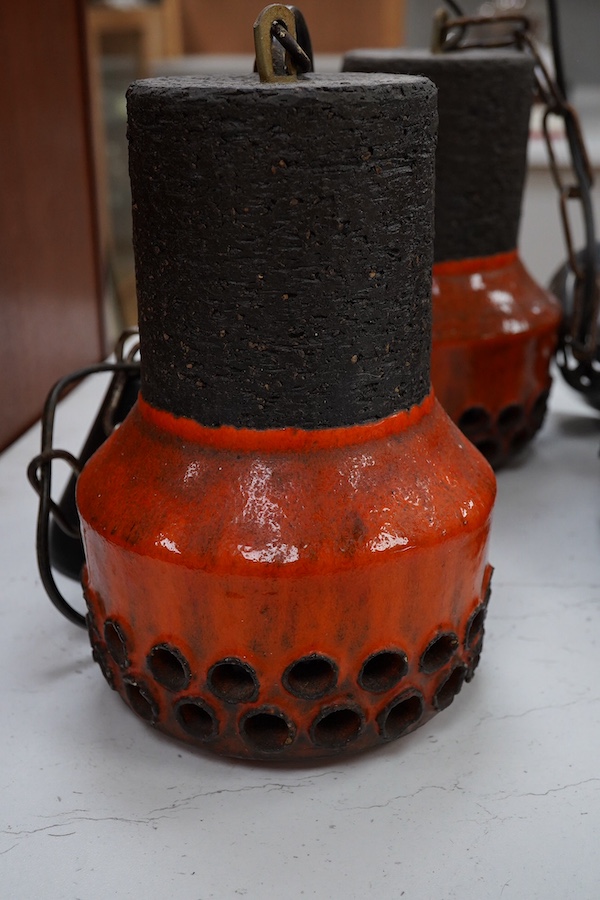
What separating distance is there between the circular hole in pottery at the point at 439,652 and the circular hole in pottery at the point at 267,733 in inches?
4.5

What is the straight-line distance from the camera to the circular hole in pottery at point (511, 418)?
50.1 inches

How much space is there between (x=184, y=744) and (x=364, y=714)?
0.16m

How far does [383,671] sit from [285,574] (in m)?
0.13

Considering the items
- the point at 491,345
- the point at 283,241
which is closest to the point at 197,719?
the point at 283,241

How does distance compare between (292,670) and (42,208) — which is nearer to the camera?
(292,670)

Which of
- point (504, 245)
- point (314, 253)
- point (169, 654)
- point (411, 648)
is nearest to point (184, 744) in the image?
point (169, 654)

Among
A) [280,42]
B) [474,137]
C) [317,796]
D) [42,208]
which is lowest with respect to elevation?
[317,796]

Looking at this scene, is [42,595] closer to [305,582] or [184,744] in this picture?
[184,744]

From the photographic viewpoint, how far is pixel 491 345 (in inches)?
47.8

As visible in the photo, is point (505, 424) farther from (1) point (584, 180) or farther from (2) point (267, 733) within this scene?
(2) point (267, 733)

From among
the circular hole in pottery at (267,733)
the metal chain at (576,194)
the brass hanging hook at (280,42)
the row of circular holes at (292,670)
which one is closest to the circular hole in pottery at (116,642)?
the row of circular holes at (292,670)

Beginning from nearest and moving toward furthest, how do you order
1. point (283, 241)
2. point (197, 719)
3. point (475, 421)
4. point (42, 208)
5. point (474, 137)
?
point (283, 241) → point (197, 719) → point (474, 137) → point (475, 421) → point (42, 208)

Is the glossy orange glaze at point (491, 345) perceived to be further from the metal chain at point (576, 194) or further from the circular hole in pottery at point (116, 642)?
the circular hole in pottery at point (116, 642)

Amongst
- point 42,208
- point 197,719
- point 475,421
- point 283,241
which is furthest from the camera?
point 42,208
